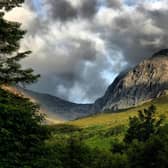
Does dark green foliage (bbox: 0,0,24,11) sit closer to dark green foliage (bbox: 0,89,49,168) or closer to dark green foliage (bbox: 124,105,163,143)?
dark green foliage (bbox: 0,89,49,168)

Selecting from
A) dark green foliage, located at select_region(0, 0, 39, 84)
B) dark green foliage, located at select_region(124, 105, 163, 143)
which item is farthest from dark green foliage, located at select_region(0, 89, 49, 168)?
dark green foliage, located at select_region(124, 105, 163, 143)

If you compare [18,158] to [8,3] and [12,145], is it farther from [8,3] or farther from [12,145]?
[8,3]

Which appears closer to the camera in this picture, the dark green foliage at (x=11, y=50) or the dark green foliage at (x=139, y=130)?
the dark green foliage at (x=11, y=50)

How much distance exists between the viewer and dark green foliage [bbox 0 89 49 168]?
2770 cm

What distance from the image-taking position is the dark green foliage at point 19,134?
27.7 metres

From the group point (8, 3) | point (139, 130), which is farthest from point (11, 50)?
point (139, 130)

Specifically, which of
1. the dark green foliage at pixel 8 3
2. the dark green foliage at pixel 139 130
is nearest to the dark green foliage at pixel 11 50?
the dark green foliage at pixel 8 3

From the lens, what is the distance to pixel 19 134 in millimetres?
29047

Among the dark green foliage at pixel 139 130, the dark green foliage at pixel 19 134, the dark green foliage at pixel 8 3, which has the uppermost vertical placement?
the dark green foliage at pixel 139 130

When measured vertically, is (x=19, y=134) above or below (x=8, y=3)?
below

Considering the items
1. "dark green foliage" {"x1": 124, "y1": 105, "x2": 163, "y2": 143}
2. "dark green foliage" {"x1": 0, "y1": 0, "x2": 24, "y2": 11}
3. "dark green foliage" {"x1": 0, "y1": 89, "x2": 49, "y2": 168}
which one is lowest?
"dark green foliage" {"x1": 0, "y1": 89, "x2": 49, "y2": 168}

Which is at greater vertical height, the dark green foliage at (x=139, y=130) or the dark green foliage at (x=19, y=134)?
the dark green foliage at (x=139, y=130)

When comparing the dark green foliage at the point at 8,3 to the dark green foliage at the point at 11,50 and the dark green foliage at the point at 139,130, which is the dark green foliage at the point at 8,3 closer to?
the dark green foliage at the point at 11,50

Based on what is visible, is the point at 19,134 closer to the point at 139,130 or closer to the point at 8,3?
the point at 8,3
